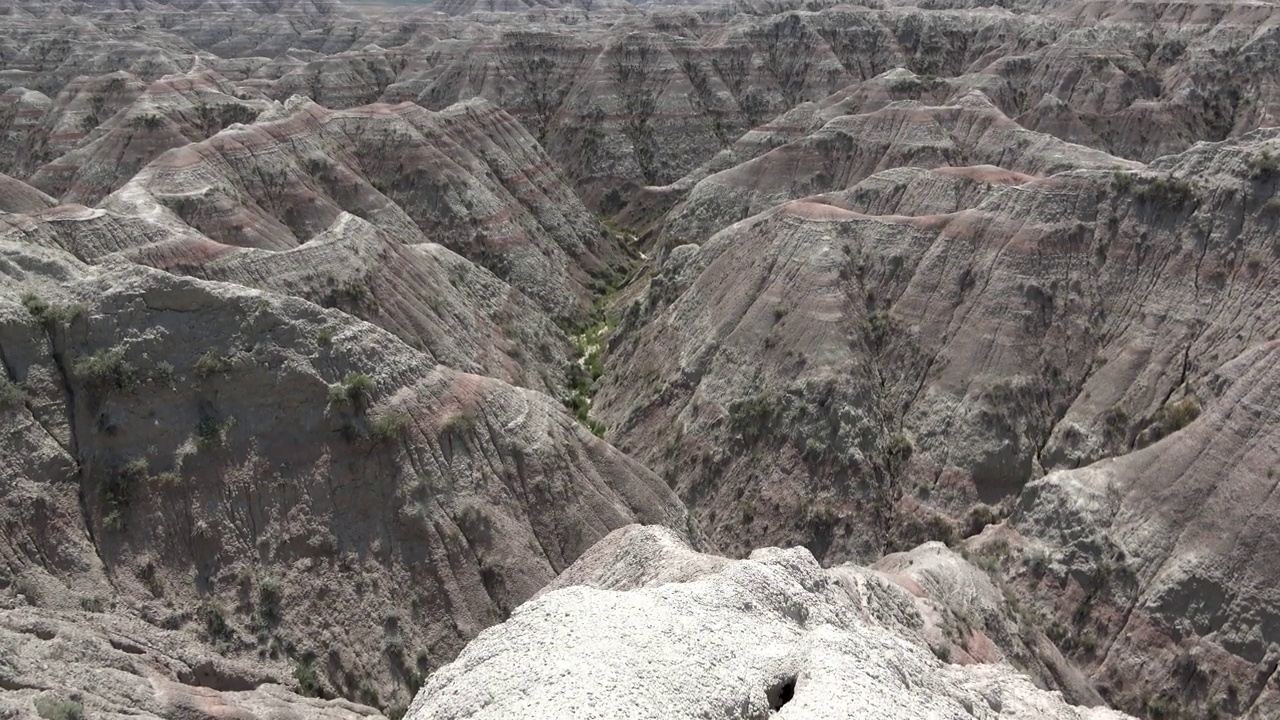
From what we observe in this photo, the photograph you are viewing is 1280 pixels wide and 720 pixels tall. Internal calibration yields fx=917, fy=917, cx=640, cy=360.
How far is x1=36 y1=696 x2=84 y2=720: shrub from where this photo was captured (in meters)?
20.1

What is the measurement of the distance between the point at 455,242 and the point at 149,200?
22.5 m

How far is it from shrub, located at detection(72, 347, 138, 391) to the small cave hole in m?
23.6

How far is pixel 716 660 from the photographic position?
774 inches

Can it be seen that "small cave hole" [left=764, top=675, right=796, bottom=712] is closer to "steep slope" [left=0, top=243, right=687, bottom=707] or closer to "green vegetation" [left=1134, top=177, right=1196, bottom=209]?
"steep slope" [left=0, top=243, right=687, bottom=707]

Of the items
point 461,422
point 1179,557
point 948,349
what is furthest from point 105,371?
point 1179,557

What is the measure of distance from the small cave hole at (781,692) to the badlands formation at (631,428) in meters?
0.09

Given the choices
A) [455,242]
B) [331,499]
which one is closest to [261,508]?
[331,499]

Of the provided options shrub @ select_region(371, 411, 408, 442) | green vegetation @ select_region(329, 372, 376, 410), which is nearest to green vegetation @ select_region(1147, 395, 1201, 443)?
shrub @ select_region(371, 411, 408, 442)

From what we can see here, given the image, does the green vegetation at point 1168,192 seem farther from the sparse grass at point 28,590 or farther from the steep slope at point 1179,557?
the sparse grass at point 28,590

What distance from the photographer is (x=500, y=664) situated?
67.3 feet

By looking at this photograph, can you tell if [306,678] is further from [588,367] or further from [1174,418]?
[1174,418]

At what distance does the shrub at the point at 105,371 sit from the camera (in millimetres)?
30281

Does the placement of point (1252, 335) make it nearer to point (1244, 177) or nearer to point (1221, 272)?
point (1221, 272)

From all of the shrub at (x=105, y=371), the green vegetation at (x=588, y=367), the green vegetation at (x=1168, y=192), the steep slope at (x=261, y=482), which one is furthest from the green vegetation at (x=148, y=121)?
the green vegetation at (x=1168, y=192)
